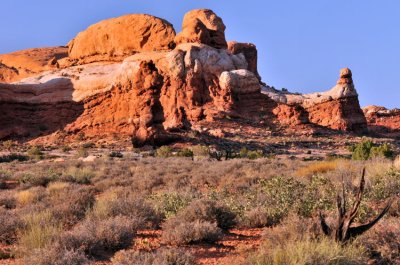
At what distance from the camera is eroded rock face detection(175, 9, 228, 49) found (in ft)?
168

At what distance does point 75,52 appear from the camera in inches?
2512

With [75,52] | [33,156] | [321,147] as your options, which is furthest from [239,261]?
[75,52]

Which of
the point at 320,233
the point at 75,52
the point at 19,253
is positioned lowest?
the point at 19,253

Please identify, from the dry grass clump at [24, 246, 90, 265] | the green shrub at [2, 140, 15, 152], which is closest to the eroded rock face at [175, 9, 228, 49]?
the green shrub at [2, 140, 15, 152]

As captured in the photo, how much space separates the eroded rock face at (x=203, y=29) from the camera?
168 feet

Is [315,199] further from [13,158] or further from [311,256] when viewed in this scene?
[13,158]

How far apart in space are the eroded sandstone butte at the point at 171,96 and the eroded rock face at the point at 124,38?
0.15 meters

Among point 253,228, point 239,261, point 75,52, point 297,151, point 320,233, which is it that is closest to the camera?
point 239,261

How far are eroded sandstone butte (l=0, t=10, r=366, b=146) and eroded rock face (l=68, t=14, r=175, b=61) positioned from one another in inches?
6.0

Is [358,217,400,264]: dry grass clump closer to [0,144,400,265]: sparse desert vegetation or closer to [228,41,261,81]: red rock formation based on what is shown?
[0,144,400,265]: sparse desert vegetation

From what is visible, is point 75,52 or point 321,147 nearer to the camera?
point 321,147

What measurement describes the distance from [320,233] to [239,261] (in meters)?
1.38

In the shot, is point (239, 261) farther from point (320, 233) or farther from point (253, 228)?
point (253, 228)

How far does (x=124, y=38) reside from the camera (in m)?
58.3
